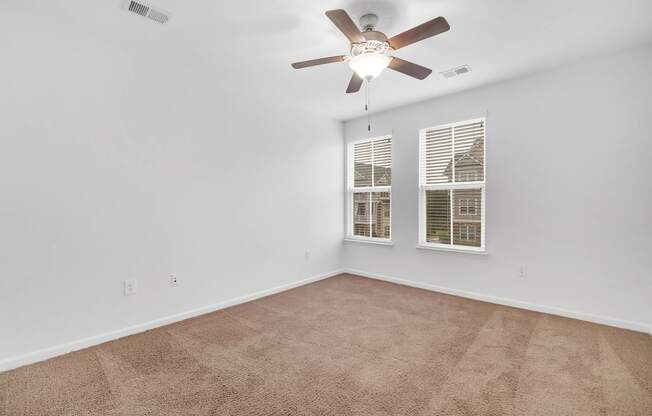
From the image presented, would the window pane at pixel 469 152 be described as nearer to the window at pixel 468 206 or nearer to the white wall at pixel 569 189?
the white wall at pixel 569 189

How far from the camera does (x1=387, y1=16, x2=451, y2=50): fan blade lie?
5.93 ft

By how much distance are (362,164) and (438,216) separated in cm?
146

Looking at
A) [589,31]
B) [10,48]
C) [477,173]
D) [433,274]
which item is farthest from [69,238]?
[589,31]

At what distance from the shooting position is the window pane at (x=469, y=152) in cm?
369

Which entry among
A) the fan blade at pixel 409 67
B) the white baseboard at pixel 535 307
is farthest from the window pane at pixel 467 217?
the fan blade at pixel 409 67

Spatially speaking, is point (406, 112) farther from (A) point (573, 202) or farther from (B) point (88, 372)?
(B) point (88, 372)

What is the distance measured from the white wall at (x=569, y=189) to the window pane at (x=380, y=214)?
91 cm

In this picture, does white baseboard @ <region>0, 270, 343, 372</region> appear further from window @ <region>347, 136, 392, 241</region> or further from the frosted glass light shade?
the frosted glass light shade

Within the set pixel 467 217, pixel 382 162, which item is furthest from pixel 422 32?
pixel 382 162

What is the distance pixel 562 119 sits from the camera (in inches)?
122

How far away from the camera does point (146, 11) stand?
7.20ft

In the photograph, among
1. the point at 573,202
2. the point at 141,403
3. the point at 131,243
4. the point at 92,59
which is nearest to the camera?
the point at 141,403

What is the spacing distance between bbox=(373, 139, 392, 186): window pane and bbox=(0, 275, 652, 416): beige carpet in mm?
2046

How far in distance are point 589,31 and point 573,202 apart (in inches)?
58.0
